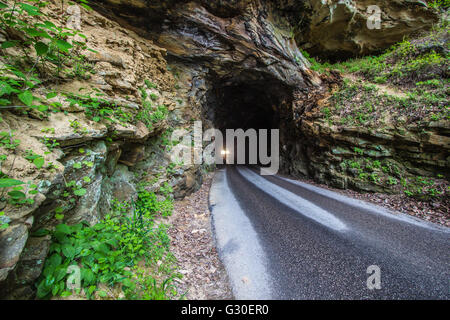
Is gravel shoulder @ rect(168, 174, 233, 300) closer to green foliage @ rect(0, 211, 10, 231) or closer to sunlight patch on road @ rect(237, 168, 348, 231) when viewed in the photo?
green foliage @ rect(0, 211, 10, 231)

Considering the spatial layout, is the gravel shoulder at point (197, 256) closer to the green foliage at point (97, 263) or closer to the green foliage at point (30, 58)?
the green foliage at point (97, 263)

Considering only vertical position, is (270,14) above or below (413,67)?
above

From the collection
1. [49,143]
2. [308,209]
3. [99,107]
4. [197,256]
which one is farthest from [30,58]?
[308,209]

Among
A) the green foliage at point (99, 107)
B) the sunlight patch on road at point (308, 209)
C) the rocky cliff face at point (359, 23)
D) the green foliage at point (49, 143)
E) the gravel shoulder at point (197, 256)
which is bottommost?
the gravel shoulder at point (197, 256)

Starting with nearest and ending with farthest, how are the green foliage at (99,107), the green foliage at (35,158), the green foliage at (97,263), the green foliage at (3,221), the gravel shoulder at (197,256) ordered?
the green foliage at (3,221) → the green foliage at (97,263) → the green foliage at (35,158) → the gravel shoulder at (197,256) → the green foliage at (99,107)

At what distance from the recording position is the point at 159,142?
481cm

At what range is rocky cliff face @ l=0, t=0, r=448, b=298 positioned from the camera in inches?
67.0

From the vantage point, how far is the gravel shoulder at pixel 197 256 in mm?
2102

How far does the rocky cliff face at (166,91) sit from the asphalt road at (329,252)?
7.72 feet

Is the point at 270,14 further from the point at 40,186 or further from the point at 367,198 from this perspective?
the point at 40,186

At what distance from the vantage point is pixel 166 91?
5734mm

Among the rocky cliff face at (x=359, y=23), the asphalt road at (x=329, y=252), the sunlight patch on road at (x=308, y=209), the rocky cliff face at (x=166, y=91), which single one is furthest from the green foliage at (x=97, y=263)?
the rocky cliff face at (x=359, y=23)

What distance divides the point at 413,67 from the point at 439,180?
5489mm
